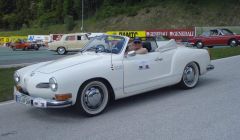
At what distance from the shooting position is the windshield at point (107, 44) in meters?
7.71

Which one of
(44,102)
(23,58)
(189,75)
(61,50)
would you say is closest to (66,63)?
(44,102)

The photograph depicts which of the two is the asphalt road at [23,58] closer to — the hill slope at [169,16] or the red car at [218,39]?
the red car at [218,39]

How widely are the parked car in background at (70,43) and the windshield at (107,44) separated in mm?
22591

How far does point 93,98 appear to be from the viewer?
690 cm

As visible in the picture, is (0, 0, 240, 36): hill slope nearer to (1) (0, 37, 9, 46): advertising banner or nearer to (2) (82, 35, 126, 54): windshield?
(1) (0, 37, 9, 46): advertising banner

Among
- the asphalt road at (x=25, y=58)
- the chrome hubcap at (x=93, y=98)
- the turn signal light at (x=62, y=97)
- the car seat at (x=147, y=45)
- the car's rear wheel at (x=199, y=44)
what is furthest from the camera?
the car's rear wheel at (x=199, y=44)

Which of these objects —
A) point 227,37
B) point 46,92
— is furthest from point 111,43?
point 227,37

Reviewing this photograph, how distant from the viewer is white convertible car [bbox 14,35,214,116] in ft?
21.6

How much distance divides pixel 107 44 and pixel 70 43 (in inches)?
930

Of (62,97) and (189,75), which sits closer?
(62,97)

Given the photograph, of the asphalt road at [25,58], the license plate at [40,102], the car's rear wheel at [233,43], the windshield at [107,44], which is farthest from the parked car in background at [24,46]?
the license plate at [40,102]

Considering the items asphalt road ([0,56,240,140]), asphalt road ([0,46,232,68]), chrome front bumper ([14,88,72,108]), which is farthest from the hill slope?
chrome front bumper ([14,88,72,108])

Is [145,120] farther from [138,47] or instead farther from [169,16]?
[169,16]

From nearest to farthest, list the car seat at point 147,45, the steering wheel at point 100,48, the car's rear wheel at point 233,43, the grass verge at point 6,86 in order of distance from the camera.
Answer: the steering wheel at point 100,48 → the car seat at point 147,45 → the grass verge at point 6,86 → the car's rear wheel at point 233,43
